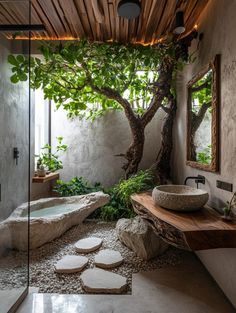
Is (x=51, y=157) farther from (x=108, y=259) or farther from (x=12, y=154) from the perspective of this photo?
(x=108, y=259)

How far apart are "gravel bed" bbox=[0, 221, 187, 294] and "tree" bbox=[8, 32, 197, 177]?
4.00 ft

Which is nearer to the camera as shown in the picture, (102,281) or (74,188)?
(102,281)

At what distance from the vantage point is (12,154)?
8.94 ft

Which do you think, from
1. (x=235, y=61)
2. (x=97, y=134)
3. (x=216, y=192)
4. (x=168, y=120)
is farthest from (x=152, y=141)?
(x=235, y=61)

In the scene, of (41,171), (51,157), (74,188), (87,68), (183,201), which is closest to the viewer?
(183,201)

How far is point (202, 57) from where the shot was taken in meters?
2.35

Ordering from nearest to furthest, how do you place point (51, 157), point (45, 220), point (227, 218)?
point (227, 218) → point (45, 220) → point (51, 157)

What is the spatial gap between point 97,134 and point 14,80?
182 cm

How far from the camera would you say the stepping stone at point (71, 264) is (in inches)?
86.7

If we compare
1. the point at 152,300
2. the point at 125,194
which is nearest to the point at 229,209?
the point at 152,300

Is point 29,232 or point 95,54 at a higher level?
point 95,54

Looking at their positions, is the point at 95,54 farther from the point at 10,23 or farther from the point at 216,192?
the point at 216,192

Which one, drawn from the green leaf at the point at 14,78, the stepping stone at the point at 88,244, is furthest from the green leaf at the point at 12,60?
the stepping stone at the point at 88,244

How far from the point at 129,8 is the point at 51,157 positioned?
8.95 feet
